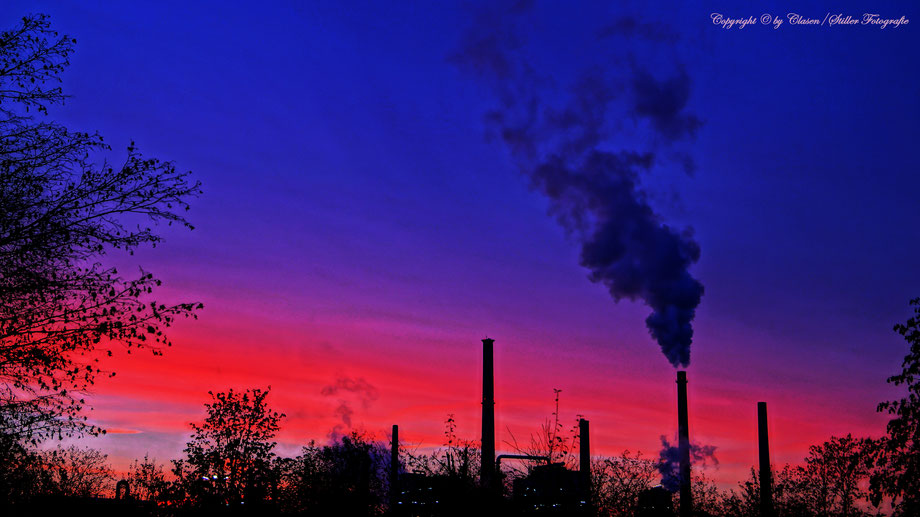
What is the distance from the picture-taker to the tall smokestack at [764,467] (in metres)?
41.5

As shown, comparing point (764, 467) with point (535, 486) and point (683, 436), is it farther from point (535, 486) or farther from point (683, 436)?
point (535, 486)

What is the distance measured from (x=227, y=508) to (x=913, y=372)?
23.4 metres

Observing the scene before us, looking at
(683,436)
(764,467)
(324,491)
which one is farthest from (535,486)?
(683,436)

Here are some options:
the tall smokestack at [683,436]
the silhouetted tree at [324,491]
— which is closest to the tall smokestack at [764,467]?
the tall smokestack at [683,436]

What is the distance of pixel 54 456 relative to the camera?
17.5 meters

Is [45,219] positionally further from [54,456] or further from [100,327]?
[54,456]

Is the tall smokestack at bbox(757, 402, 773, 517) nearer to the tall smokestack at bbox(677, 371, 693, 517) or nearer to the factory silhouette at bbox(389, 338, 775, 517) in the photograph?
the factory silhouette at bbox(389, 338, 775, 517)

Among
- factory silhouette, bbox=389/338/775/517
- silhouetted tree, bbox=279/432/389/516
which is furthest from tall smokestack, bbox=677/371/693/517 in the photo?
silhouetted tree, bbox=279/432/389/516

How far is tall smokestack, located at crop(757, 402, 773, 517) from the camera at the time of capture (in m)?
41.5

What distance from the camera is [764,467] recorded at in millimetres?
46250

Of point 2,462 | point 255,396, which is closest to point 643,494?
point 255,396

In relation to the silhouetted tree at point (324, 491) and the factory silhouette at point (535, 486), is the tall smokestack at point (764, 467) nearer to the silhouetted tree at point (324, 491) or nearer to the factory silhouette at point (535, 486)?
the factory silhouette at point (535, 486)

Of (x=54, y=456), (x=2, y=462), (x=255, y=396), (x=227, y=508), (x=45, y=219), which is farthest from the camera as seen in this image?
(x=255, y=396)

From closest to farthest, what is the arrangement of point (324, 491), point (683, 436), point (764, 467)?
1. point (324, 491)
2. point (764, 467)
3. point (683, 436)
